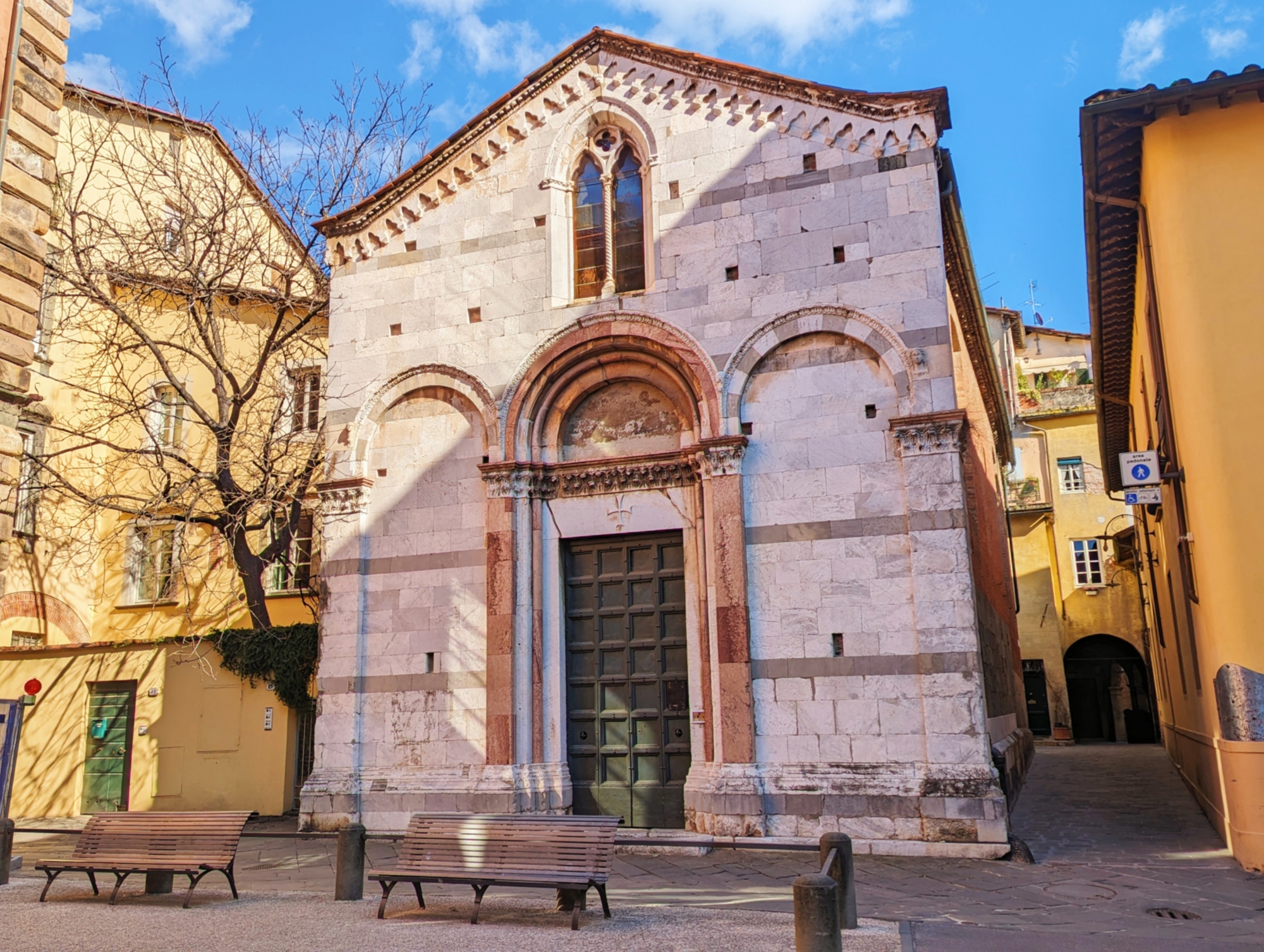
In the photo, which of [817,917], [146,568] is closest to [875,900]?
[817,917]

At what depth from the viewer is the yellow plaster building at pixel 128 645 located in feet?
55.8

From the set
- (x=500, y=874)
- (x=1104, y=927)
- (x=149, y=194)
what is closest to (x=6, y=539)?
(x=500, y=874)

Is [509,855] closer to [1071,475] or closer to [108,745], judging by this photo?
[108,745]

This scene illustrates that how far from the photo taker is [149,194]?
24.5 meters

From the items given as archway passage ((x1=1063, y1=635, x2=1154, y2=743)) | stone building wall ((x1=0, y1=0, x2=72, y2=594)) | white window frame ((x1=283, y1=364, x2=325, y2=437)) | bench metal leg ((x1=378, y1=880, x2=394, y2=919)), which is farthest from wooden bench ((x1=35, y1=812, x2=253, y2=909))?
archway passage ((x1=1063, y1=635, x2=1154, y2=743))

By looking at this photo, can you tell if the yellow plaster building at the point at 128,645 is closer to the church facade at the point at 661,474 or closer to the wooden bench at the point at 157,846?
the church facade at the point at 661,474

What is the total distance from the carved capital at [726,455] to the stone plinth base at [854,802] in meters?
3.52

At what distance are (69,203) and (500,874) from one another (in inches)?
649

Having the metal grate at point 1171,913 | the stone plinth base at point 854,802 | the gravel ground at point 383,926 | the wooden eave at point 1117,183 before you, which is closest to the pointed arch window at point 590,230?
the wooden eave at point 1117,183

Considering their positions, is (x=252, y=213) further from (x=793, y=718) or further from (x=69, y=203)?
(x=793, y=718)

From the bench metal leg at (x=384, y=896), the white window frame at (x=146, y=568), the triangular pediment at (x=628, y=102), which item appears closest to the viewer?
the bench metal leg at (x=384, y=896)

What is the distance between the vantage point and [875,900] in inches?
362

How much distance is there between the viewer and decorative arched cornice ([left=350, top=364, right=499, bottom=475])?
14465 mm

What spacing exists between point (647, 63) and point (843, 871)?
11.2 metres
